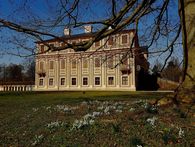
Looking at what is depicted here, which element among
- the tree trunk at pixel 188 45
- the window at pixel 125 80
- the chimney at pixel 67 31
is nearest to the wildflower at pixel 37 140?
the tree trunk at pixel 188 45

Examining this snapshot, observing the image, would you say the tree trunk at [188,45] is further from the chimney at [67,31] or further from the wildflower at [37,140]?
the wildflower at [37,140]

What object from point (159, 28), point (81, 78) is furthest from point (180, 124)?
point (81, 78)

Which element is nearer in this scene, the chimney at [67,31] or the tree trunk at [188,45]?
Answer: the tree trunk at [188,45]

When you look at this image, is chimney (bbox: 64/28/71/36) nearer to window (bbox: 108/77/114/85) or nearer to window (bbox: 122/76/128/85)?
window (bbox: 122/76/128/85)

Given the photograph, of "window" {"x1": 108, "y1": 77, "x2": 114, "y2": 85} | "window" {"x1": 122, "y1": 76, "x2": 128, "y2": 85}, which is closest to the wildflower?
"window" {"x1": 122, "y1": 76, "x2": 128, "y2": 85}

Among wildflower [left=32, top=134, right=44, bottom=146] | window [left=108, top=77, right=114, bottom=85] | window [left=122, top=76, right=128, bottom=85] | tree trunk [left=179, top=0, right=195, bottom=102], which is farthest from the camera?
window [left=108, top=77, right=114, bottom=85]

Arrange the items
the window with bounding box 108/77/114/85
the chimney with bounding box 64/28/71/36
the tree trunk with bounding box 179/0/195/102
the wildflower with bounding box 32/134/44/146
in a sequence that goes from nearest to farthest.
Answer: the wildflower with bounding box 32/134/44/146
the tree trunk with bounding box 179/0/195/102
the chimney with bounding box 64/28/71/36
the window with bounding box 108/77/114/85

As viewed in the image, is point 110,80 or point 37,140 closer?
point 37,140

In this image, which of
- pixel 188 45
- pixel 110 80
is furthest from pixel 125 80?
pixel 188 45

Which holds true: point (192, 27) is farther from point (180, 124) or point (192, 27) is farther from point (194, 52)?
point (180, 124)

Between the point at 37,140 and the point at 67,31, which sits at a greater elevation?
the point at 67,31

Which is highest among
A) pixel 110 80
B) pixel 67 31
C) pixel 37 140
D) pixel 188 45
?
pixel 67 31

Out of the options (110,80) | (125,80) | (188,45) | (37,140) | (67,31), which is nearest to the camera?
(37,140)

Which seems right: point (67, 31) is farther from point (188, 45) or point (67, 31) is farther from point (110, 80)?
point (110, 80)
